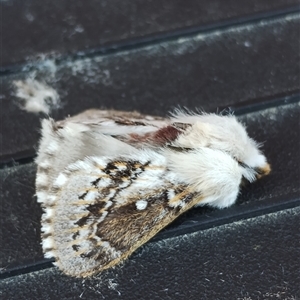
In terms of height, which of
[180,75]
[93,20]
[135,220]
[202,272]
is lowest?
[202,272]

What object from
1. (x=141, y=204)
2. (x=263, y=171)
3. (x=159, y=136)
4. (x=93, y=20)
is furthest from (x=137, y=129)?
(x=93, y=20)

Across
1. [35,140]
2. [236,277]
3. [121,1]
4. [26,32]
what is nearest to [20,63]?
[26,32]

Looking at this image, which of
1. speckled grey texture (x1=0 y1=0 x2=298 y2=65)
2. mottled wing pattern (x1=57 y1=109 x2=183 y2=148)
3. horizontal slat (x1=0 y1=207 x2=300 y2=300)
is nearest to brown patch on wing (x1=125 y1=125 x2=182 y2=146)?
mottled wing pattern (x1=57 y1=109 x2=183 y2=148)

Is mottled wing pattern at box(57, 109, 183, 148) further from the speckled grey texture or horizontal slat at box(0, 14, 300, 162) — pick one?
the speckled grey texture

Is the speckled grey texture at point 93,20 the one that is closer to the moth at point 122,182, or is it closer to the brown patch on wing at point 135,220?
the moth at point 122,182

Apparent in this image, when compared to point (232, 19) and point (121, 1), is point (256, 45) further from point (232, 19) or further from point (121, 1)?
point (121, 1)

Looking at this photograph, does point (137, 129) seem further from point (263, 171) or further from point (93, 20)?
point (93, 20)
